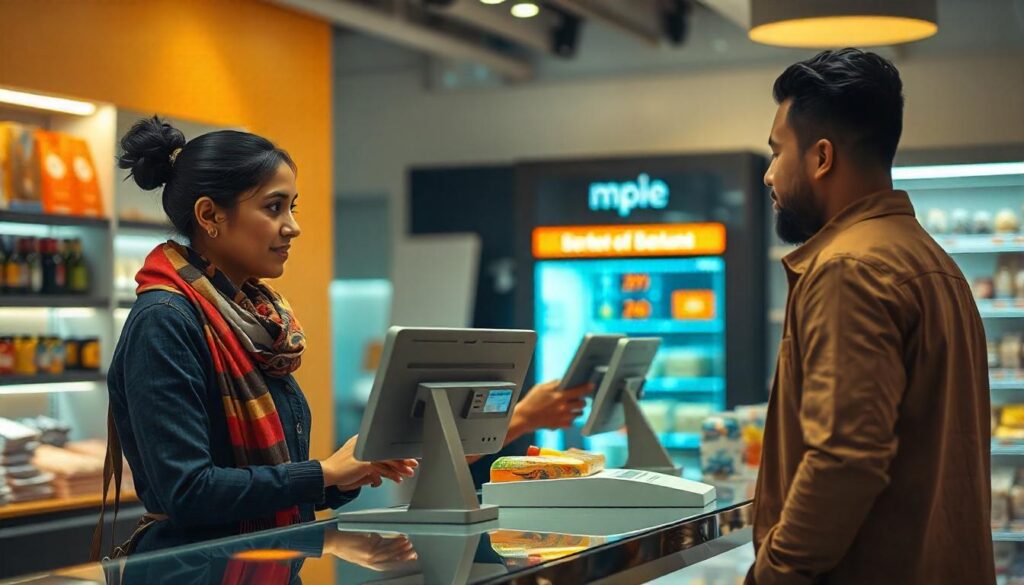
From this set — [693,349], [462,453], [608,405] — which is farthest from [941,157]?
[462,453]

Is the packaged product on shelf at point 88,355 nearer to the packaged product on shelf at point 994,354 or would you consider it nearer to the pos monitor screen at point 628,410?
the pos monitor screen at point 628,410

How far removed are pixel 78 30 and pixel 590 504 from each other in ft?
11.4

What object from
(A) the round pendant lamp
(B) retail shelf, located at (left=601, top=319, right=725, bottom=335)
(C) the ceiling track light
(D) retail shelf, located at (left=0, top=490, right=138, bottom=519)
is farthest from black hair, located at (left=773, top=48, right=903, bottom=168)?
(B) retail shelf, located at (left=601, top=319, right=725, bottom=335)

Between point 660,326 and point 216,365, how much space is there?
512 cm

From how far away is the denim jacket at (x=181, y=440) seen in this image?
7.86ft

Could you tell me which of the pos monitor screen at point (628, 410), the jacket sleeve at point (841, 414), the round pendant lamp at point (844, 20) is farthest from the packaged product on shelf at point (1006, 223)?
the jacket sleeve at point (841, 414)

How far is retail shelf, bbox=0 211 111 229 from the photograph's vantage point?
5.04 meters

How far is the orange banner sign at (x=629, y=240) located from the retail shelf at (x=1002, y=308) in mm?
1566

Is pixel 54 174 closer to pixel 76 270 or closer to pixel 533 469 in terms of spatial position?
pixel 76 270

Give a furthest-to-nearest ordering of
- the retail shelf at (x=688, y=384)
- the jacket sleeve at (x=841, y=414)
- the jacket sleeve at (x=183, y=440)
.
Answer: the retail shelf at (x=688, y=384)
the jacket sleeve at (x=183, y=440)
the jacket sleeve at (x=841, y=414)

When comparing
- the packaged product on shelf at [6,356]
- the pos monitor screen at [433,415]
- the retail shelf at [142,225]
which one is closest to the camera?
the pos monitor screen at [433,415]

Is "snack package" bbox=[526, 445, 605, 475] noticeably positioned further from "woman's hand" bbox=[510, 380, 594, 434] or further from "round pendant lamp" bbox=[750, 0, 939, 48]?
"round pendant lamp" bbox=[750, 0, 939, 48]

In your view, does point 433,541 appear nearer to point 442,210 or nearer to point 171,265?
point 171,265

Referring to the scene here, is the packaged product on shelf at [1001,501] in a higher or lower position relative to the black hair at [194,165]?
lower
